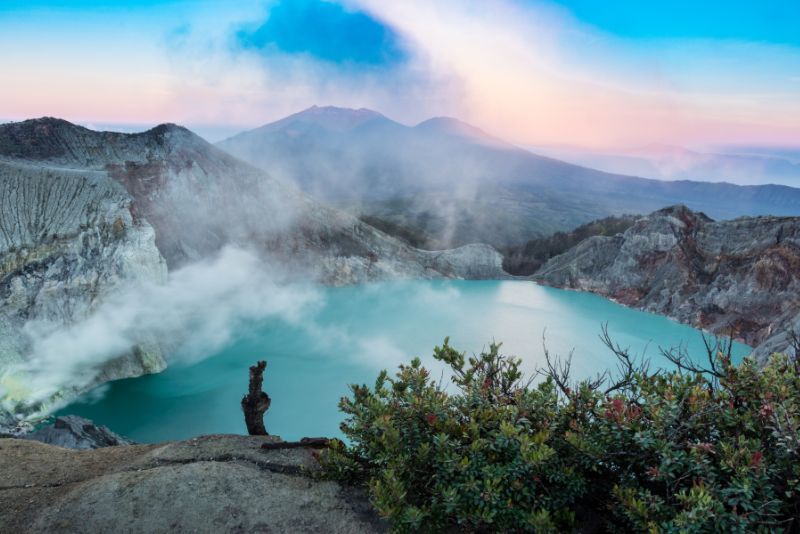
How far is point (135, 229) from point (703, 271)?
145 feet

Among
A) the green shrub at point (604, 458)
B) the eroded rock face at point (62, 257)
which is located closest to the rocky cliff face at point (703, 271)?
the green shrub at point (604, 458)

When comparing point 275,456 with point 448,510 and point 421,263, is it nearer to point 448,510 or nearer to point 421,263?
point 448,510

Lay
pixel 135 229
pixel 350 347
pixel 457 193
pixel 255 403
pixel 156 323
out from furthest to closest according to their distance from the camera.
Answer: pixel 457 193, pixel 350 347, pixel 135 229, pixel 156 323, pixel 255 403

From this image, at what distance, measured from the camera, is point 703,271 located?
135 feet

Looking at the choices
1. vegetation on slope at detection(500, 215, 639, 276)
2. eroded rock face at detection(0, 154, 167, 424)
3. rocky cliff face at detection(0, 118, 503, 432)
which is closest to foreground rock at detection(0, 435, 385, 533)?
eroded rock face at detection(0, 154, 167, 424)

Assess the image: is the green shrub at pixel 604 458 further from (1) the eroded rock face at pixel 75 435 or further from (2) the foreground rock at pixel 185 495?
(1) the eroded rock face at pixel 75 435

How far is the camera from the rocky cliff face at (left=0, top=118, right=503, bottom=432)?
862 inches

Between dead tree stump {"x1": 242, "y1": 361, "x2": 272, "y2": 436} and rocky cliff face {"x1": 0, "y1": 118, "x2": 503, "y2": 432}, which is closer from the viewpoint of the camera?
dead tree stump {"x1": 242, "y1": 361, "x2": 272, "y2": 436}

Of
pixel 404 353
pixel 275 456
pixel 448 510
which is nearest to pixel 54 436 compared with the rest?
pixel 275 456

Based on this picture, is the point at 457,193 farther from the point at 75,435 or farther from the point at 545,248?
the point at 75,435

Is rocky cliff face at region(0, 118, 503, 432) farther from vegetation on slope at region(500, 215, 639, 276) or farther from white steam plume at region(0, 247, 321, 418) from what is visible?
vegetation on slope at region(500, 215, 639, 276)

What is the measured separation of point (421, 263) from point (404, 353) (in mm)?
28120

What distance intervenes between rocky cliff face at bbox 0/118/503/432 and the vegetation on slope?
12.3 feet

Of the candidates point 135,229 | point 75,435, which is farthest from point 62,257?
point 75,435
